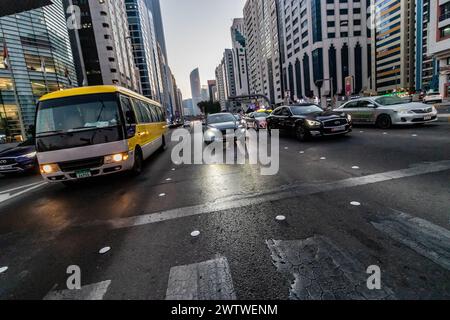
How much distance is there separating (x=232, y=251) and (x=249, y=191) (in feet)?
6.90

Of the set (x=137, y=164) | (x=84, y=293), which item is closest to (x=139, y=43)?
(x=137, y=164)

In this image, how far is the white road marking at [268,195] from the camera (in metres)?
3.86

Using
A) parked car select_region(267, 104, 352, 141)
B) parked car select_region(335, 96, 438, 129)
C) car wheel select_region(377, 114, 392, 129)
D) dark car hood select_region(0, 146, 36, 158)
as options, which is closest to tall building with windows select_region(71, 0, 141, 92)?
dark car hood select_region(0, 146, 36, 158)

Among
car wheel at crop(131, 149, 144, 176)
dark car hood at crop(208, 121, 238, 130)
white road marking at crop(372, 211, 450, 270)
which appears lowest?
white road marking at crop(372, 211, 450, 270)

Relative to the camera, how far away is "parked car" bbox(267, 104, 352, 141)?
9453mm

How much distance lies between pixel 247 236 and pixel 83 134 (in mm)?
5013

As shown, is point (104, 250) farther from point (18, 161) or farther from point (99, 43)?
point (99, 43)

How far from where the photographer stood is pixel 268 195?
14.4 ft

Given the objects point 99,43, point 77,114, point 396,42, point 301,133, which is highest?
point 99,43

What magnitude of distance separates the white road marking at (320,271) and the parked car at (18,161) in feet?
35.4

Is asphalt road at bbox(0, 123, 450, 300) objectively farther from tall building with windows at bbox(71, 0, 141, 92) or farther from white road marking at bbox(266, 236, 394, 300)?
tall building with windows at bbox(71, 0, 141, 92)

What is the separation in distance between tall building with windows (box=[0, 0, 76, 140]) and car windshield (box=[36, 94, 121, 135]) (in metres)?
30.4

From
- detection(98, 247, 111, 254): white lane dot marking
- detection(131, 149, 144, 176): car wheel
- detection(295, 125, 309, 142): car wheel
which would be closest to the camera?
detection(98, 247, 111, 254): white lane dot marking
